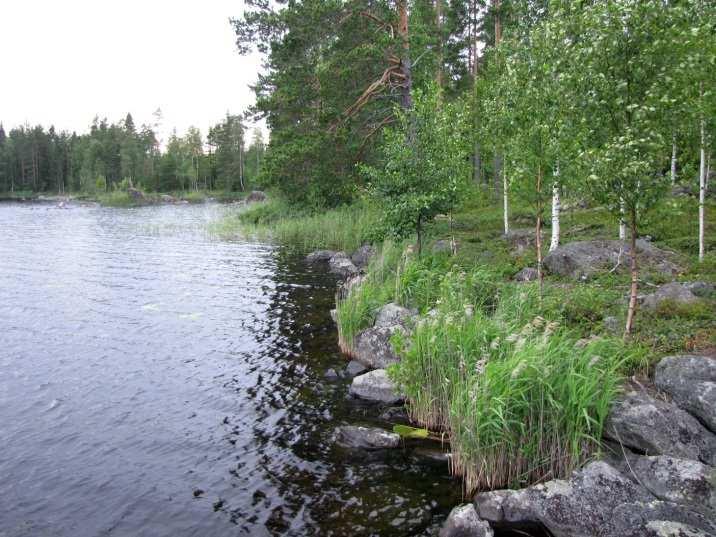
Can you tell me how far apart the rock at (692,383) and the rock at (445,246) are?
524 inches

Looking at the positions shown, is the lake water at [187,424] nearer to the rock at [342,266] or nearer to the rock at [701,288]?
the rock at [342,266]

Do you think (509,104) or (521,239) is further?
(521,239)

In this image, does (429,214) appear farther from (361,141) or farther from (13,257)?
(13,257)

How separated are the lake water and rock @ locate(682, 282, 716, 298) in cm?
861

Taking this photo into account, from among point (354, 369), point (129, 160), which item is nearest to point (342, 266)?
point (354, 369)

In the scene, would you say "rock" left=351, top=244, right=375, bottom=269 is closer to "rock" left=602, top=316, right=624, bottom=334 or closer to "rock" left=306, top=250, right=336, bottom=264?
"rock" left=306, top=250, right=336, bottom=264

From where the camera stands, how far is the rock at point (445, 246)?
2288 cm

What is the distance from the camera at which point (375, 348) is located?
14172 millimetres

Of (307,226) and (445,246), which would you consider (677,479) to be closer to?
(445,246)

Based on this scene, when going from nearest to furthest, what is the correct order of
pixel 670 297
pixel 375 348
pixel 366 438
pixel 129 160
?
pixel 366 438 → pixel 670 297 → pixel 375 348 → pixel 129 160

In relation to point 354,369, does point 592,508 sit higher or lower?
higher

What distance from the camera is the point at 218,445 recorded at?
10133mm

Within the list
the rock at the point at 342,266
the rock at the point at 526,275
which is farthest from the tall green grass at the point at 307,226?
the rock at the point at 526,275

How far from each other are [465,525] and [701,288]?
32.8 ft
